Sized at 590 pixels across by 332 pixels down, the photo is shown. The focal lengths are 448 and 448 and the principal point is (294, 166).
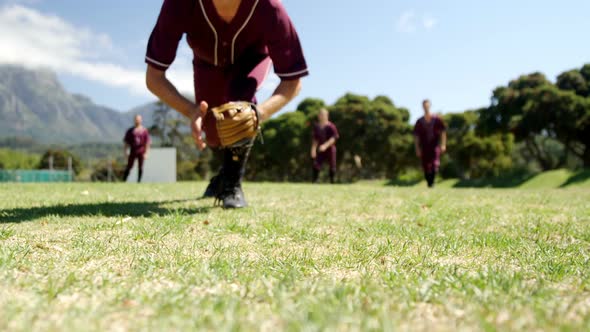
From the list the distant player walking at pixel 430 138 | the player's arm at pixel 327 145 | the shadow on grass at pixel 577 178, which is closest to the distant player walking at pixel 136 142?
the player's arm at pixel 327 145

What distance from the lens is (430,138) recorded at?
40.0 ft

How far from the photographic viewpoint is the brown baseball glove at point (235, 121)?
3656 millimetres

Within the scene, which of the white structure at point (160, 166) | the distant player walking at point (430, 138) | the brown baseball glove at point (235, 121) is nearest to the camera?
the brown baseball glove at point (235, 121)

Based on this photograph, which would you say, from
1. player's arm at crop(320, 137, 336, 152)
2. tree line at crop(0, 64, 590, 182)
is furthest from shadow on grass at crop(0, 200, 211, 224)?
tree line at crop(0, 64, 590, 182)

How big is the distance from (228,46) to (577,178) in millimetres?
22340

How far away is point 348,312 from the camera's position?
4.47ft

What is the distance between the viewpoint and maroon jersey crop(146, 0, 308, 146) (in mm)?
3881

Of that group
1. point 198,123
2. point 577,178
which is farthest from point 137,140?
point 577,178

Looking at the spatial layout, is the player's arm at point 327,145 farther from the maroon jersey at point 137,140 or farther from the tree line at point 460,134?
the tree line at point 460,134

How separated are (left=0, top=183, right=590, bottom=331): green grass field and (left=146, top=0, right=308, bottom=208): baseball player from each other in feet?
3.18

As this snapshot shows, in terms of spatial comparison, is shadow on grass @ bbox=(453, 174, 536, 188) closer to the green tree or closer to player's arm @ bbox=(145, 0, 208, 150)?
the green tree

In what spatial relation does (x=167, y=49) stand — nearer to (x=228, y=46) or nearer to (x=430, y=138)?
(x=228, y=46)

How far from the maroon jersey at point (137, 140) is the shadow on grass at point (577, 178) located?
18584 mm

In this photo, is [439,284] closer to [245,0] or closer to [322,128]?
[245,0]
